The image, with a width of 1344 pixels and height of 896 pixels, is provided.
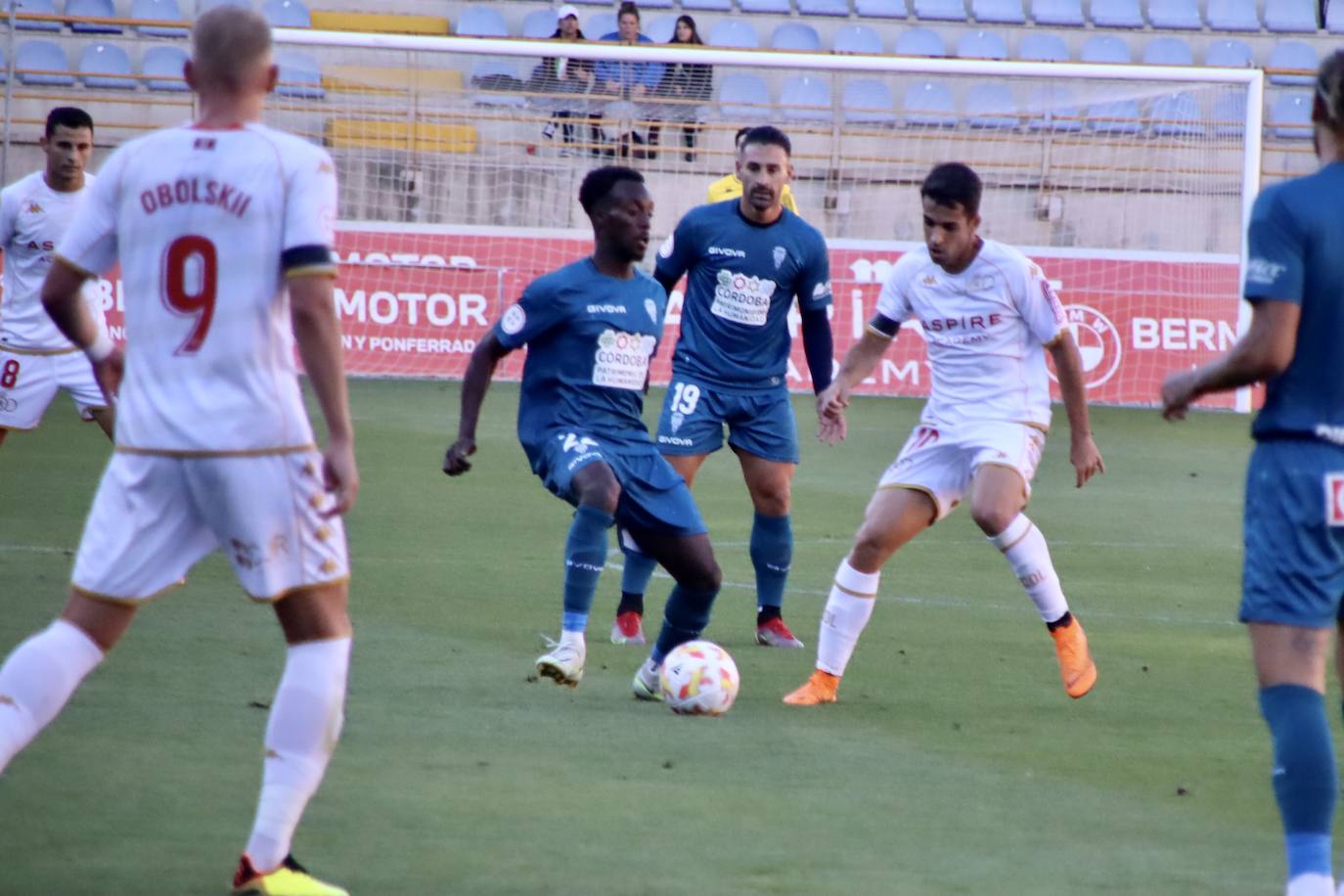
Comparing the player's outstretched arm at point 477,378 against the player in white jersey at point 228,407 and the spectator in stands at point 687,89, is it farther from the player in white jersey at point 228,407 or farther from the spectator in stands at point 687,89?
the spectator in stands at point 687,89

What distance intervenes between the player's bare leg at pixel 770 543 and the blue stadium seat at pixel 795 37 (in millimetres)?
16529

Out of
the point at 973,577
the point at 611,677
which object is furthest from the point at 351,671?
the point at 973,577

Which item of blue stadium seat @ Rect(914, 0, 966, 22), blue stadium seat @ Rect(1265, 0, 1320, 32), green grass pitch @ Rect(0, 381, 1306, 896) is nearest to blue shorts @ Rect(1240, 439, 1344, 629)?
green grass pitch @ Rect(0, 381, 1306, 896)

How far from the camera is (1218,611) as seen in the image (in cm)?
902

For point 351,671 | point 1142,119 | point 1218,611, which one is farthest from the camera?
point 1142,119

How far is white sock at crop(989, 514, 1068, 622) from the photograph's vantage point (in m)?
6.90

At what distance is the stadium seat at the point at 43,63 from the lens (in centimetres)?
2234

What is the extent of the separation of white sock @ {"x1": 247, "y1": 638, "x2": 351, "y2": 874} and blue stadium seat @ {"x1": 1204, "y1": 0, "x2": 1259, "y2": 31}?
23923 millimetres

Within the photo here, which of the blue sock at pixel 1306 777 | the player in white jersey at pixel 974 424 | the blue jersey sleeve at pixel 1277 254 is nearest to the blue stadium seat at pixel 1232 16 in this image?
the player in white jersey at pixel 974 424

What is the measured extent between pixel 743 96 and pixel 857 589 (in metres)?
16.6

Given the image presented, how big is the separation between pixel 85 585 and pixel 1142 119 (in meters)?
18.7

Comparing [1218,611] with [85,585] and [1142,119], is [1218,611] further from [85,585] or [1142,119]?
[1142,119]

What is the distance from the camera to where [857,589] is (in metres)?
6.71

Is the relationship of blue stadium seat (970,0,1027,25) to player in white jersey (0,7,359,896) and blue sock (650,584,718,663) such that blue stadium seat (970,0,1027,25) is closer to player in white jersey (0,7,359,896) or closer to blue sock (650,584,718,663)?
blue sock (650,584,718,663)
